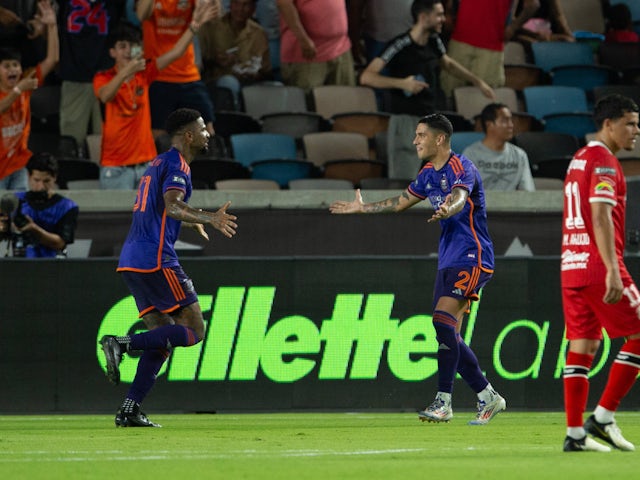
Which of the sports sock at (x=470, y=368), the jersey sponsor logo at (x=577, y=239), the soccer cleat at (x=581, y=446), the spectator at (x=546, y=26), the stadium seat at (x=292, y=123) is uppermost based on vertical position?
the spectator at (x=546, y=26)

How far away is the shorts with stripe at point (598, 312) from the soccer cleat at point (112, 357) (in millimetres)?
3539

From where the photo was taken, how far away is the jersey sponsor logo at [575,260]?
7273 millimetres

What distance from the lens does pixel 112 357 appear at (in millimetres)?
9547

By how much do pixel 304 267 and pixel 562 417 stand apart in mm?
2620

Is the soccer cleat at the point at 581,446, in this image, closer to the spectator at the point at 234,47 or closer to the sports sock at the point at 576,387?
the sports sock at the point at 576,387

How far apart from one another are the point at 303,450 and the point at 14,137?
6.86 m

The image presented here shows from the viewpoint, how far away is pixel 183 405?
1188 centimetres

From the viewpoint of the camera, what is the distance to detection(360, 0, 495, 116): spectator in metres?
13.9

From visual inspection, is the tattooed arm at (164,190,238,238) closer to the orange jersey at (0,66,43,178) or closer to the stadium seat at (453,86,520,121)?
the orange jersey at (0,66,43,178)

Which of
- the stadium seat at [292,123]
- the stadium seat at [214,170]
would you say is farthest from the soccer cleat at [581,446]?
the stadium seat at [292,123]

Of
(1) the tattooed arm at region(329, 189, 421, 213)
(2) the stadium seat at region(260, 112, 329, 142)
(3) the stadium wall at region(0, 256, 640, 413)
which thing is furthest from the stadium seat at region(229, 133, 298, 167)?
(1) the tattooed arm at region(329, 189, 421, 213)

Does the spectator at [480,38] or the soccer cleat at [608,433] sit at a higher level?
the spectator at [480,38]

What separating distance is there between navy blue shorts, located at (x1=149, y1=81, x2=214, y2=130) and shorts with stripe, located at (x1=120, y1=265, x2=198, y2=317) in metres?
4.39

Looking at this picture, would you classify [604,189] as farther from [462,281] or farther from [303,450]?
[462,281]
